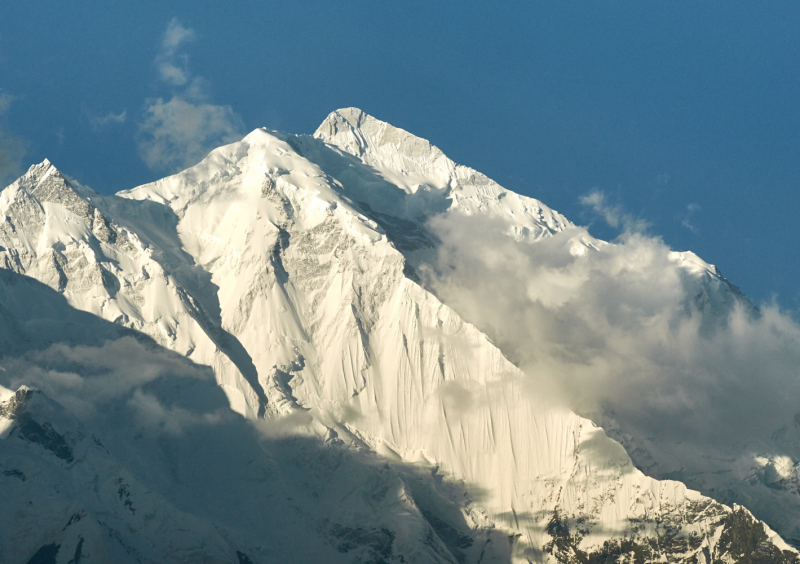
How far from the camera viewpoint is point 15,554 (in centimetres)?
18988

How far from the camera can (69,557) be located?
192 meters

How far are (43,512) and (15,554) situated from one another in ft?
33.4

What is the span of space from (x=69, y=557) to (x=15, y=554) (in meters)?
9.08

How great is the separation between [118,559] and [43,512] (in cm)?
1612

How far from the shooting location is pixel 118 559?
197625mm

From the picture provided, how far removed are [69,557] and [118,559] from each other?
939cm

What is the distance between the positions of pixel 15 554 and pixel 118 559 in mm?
17932
